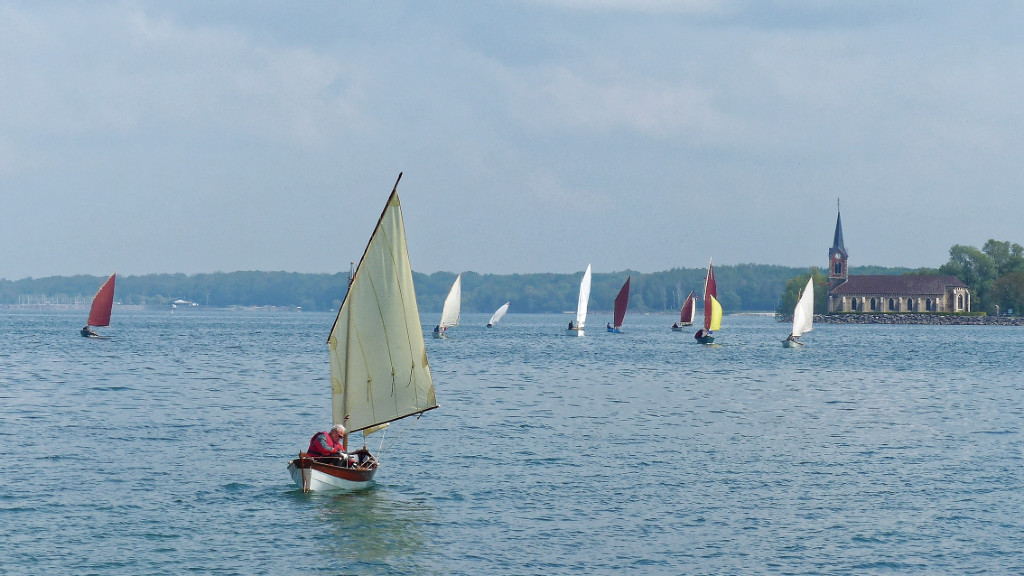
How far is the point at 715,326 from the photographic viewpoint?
13050 centimetres

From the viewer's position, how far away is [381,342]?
2995cm

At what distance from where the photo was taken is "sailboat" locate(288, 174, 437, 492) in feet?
94.7

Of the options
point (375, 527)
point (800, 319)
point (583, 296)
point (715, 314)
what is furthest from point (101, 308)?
point (375, 527)

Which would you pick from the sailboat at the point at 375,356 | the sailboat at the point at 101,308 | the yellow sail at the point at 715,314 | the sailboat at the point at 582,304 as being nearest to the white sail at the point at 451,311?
the sailboat at the point at 582,304

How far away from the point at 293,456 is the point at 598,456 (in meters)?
10.5

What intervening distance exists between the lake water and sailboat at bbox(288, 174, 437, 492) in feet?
3.16

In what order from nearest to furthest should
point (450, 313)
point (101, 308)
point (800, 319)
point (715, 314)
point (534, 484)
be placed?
point (534, 484)
point (101, 308)
point (800, 319)
point (715, 314)
point (450, 313)

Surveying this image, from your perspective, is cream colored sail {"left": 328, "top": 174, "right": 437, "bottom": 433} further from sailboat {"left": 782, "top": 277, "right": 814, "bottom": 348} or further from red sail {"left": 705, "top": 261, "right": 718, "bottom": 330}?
sailboat {"left": 782, "top": 277, "right": 814, "bottom": 348}

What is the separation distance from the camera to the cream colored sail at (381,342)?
28797 millimetres

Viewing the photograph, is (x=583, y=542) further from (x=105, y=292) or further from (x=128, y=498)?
(x=105, y=292)

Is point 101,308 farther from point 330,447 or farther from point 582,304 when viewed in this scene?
point 330,447

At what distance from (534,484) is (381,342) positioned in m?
6.34

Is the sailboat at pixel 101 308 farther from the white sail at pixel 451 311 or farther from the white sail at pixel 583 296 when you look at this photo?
the white sail at pixel 583 296

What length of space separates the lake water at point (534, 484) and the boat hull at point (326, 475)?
0.41 meters
